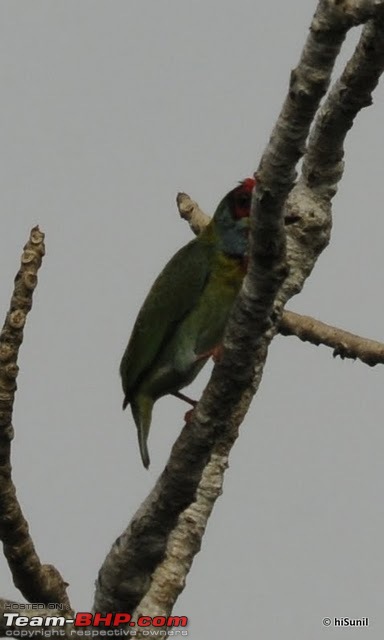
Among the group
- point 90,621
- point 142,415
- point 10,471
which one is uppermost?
point 142,415

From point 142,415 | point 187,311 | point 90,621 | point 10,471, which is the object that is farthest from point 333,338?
point 10,471

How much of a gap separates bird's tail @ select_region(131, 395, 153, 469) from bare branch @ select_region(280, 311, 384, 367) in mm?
919

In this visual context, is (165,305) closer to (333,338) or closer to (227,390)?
(333,338)

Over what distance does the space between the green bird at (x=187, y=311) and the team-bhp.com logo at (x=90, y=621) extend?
4.63ft

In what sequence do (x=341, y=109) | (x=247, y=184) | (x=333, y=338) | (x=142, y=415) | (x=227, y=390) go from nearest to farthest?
(x=227, y=390) < (x=341, y=109) < (x=247, y=184) < (x=142, y=415) < (x=333, y=338)

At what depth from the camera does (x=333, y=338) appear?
709 centimetres

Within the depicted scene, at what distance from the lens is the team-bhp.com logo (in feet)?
16.0

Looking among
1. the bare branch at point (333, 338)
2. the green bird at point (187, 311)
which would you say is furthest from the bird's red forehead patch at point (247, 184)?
the bare branch at point (333, 338)

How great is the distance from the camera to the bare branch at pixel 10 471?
4.64m

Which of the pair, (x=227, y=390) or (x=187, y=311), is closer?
(x=227, y=390)

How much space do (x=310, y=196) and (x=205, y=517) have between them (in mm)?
1799

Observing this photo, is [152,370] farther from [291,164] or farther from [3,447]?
[291,164]

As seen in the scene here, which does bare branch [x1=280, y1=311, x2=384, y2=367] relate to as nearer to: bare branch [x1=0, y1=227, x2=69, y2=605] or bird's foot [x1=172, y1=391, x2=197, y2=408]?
bird's foot [x1=172, y1=391, x2=197, y2=408]

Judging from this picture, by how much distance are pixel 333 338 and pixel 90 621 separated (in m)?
2.52
